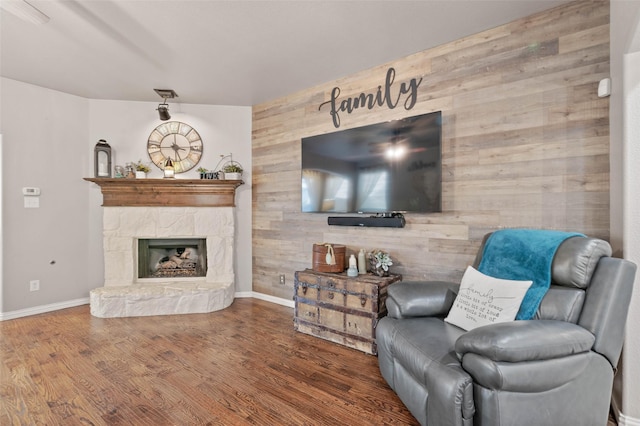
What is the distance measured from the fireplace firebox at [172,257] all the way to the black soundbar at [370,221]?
2.02 meters

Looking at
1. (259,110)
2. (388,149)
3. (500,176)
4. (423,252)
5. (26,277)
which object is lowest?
(26,277)

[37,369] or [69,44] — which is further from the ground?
[69,44]

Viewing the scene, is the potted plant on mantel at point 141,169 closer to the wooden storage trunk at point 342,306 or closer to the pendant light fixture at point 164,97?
the pendant light fixture at point 164,97

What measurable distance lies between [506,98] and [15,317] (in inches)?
212

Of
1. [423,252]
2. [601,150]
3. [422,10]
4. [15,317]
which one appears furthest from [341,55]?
[15,317]

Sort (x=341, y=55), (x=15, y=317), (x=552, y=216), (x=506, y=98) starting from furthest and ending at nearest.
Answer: (x=15, y=317)
(x=341, y=55)
(x=506, y=98)
(x=552, y=216)

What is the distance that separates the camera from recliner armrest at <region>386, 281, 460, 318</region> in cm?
214

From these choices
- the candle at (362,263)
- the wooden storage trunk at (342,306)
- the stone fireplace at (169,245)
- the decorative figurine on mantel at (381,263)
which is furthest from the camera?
the stone fireplace at (169,245)

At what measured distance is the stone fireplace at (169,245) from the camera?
3.75 metres

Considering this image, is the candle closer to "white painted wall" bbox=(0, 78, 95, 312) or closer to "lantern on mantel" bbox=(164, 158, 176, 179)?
"lantern on mantel" bbox=(164, 158, 176, 179)

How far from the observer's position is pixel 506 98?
249cm

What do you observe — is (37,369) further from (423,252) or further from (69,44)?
(423,252)

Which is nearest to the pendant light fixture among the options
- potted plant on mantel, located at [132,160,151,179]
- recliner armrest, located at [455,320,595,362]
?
potted plant on mantel, located at [132,160,151,179]

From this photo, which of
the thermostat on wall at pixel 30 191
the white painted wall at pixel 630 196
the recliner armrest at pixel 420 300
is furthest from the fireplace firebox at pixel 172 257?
the white painted wall at pixel 630 196
